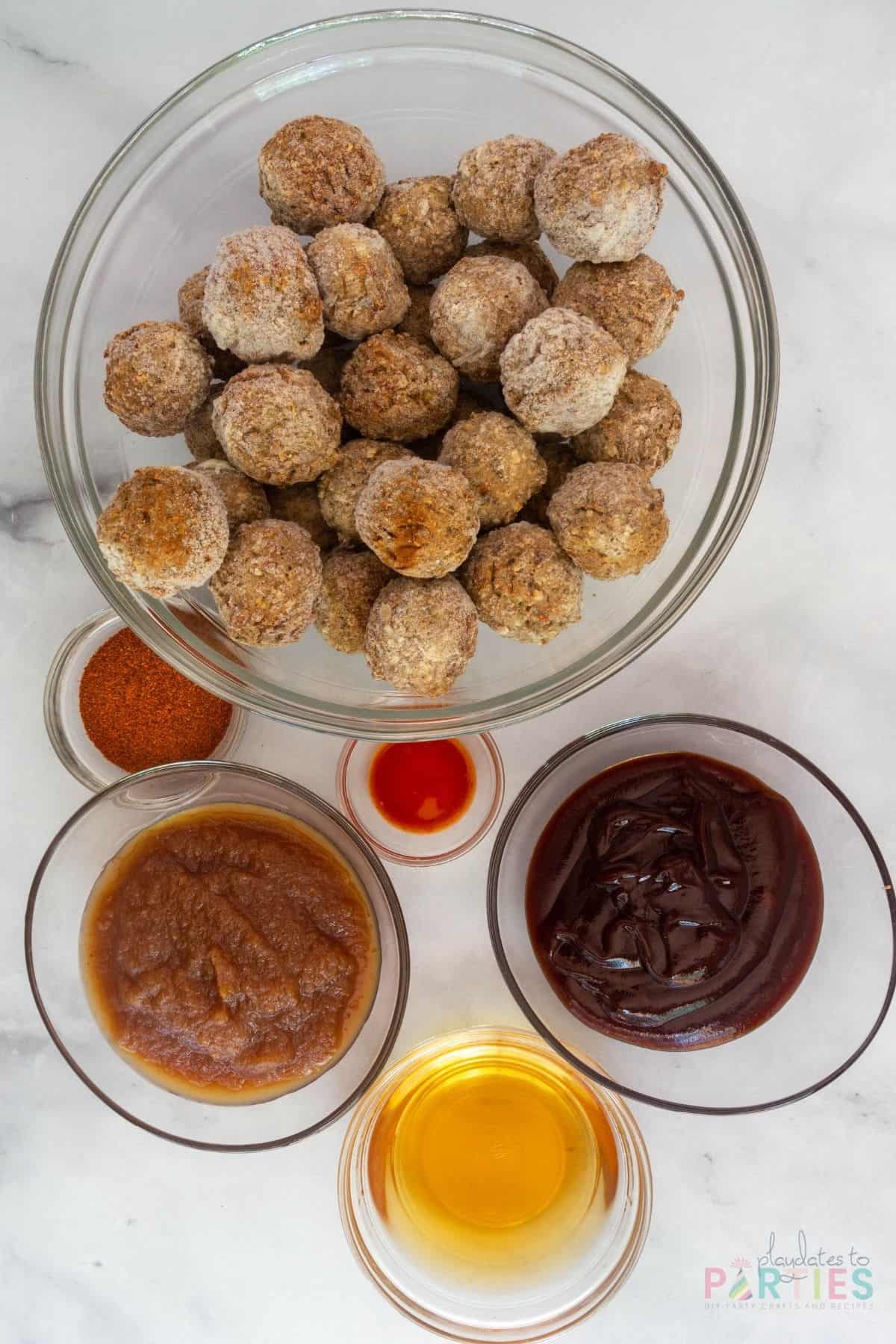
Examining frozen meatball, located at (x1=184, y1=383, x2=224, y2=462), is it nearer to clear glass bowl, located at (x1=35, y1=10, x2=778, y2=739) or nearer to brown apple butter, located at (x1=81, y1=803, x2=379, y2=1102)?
clear glass bowl, located at (x1=35, y1=10, x2=778, y2=739)

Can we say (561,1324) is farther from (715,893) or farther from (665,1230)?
(715,893)

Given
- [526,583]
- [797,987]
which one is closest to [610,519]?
[526,583]

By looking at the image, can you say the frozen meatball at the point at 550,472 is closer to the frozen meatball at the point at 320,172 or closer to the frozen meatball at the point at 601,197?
the frozen meatball at the point at 601,197

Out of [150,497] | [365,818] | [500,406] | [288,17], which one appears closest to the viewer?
[150,497]

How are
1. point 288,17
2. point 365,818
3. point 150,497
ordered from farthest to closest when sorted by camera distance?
point 365,818 < point 288,17 < point 150,497

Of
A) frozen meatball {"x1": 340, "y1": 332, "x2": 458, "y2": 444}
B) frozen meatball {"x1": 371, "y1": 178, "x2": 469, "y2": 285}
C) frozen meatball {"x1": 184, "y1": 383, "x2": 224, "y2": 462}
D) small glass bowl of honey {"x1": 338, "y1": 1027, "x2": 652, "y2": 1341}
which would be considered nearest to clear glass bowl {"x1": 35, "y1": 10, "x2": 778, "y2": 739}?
frozen meatball {"x1": 184, "y1": 383, "x2": 224, "y2": 462}

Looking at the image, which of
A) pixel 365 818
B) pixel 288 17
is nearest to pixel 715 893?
pixel 365 818
